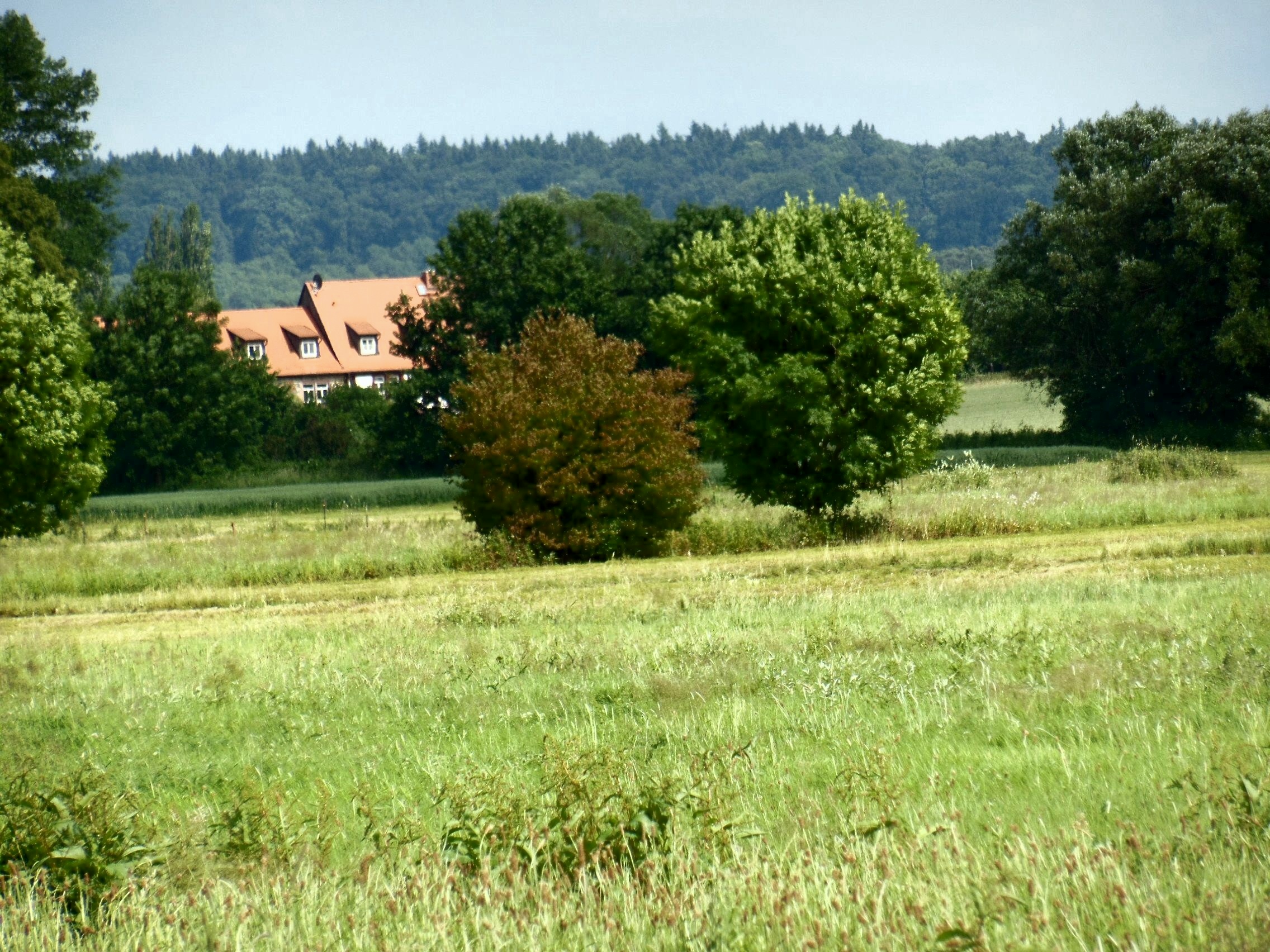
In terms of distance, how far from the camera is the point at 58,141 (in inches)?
2222

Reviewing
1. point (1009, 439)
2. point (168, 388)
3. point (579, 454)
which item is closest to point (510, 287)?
point (168, 388)

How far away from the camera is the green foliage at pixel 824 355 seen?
25.7 m

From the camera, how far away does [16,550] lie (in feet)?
92.6

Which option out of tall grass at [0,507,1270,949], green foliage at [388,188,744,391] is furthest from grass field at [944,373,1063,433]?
tall grass at [0,507,1270,949]

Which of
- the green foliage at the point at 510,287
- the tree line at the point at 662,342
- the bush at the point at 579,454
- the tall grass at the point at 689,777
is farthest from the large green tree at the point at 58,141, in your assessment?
the tall grass at the point at 689,777

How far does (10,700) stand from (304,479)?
5660 cm

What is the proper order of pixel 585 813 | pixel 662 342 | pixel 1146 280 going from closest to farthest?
pixel 585 813 < pixel 662 342 < pixel 1146 280

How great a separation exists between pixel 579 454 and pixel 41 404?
1401 cm

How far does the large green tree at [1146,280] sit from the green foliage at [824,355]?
25.2 m

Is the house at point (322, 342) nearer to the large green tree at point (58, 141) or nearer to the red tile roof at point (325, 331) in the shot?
the red tile roof at point (325, 331)

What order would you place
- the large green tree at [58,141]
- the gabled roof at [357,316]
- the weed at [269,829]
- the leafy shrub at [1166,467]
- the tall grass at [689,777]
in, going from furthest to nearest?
the gabled roof at [357,316] → the large green tree at [58,141] → the leafy shrub at [1166,467] → the weed at [269,829] → the tall grass at [689,777]

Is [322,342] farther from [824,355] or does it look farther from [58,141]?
[824,355]

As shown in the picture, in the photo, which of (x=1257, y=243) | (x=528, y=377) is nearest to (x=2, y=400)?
(x=528, y=377)

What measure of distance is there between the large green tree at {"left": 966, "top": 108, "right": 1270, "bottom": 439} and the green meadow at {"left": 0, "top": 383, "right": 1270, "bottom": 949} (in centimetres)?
3455
